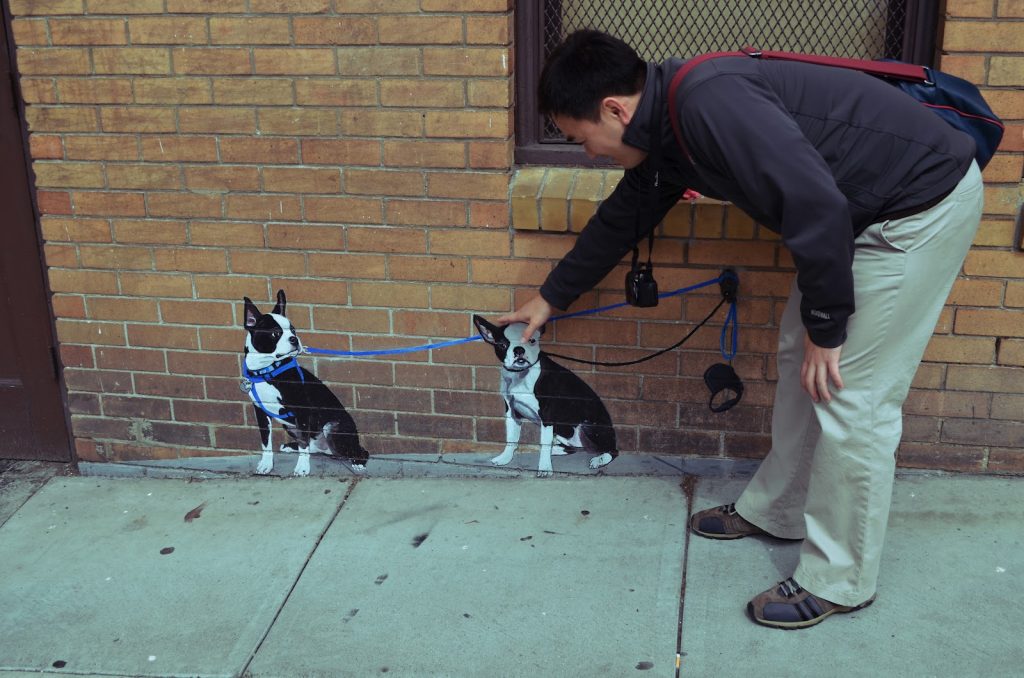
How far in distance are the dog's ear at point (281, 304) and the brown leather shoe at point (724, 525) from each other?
1.63m

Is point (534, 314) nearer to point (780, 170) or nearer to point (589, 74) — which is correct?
point (589, 74)

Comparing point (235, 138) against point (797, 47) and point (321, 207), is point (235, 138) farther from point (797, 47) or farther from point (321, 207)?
point (797, 47)

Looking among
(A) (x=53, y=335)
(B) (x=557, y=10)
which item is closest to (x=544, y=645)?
(B) (x=557, y=10)

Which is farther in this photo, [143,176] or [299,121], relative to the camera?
[143,176]

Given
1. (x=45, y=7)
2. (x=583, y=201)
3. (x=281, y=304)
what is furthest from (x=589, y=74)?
(x=45, y=7)

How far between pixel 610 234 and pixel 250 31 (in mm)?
1379

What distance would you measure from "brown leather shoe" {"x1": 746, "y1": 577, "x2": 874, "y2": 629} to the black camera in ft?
3.16

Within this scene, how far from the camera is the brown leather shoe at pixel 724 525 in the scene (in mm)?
3314

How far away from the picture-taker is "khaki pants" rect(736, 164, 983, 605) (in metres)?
2.63

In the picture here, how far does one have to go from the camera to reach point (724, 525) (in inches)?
131

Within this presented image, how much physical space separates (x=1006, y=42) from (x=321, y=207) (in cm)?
223

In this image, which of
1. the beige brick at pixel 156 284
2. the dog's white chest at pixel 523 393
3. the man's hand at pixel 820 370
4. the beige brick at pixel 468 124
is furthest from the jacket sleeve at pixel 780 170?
the beige brick at pixel 156 284

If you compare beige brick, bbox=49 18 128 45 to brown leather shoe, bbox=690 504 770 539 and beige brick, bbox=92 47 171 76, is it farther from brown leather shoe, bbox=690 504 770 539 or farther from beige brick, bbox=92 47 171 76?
brown leather shoe, bbox=690 504 770 539

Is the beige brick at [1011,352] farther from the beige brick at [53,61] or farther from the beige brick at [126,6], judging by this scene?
the beige brick at [53,61]
